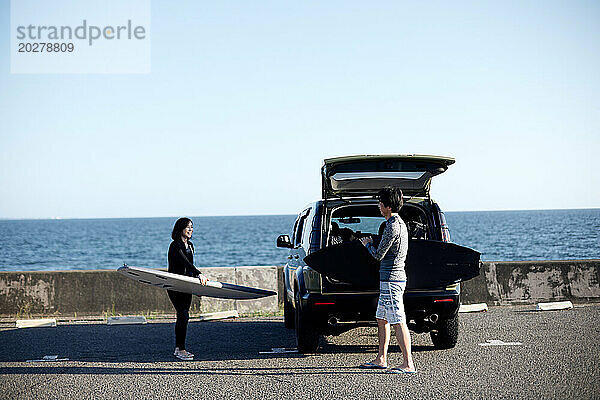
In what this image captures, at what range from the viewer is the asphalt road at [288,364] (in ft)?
22.5

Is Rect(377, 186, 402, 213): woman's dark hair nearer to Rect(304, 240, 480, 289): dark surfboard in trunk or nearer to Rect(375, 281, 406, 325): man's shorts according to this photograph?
Rect(304, 240, 480, 289): dark surfboard in trunk

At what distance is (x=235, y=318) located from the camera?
13070mm

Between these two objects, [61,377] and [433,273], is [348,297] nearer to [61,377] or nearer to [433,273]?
[433,273]

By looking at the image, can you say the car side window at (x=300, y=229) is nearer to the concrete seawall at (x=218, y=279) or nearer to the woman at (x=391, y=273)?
the woman at (x=391, y=273)

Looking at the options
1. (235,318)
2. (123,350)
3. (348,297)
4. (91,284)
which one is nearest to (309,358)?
(348,297)

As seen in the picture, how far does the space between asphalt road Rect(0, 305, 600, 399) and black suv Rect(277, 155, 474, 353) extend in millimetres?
383

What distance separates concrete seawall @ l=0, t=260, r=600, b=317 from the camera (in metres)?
13.3

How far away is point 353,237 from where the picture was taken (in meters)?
9.58

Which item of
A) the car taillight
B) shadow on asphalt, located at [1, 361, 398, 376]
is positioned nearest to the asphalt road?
shadow on asphalt, located at [1, 361, 398, 376]

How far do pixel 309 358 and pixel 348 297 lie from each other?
95 cm

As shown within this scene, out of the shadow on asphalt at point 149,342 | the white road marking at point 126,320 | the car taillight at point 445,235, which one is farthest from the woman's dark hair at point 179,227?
the white road marking at point 126,320

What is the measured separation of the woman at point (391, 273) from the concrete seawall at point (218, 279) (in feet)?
20.1

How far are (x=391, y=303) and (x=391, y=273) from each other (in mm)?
309

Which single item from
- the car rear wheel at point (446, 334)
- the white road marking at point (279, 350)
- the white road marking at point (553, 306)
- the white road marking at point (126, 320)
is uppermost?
the car rear wheel at point (446, 334)
